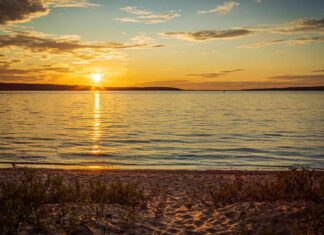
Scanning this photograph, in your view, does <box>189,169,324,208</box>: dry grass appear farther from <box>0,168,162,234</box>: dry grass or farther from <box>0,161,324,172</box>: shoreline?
<box>0,161,324,172</box>: shoreline

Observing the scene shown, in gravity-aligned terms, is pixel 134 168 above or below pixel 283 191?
below

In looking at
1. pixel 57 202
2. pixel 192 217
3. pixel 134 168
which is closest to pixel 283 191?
pixel 192 217

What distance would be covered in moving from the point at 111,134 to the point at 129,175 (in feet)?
62.5

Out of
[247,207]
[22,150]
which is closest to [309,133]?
[22,150]

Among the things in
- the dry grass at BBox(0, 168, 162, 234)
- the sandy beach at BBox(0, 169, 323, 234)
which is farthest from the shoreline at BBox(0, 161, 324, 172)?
the dry grass at BBox(0, 168, 162, 234)

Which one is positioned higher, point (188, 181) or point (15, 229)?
point (15, 229)

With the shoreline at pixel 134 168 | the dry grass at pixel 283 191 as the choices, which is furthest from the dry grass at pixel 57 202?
the shoreline at pixel 134 168

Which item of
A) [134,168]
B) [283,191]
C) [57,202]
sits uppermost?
[283,191]

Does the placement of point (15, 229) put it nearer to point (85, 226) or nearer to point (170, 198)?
point (85, 226)

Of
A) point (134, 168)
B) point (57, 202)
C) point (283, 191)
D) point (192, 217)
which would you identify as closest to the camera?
point (192, 217)

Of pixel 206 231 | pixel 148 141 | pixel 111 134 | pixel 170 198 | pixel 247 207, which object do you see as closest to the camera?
pixel 206 231

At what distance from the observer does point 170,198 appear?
12414 millimetres

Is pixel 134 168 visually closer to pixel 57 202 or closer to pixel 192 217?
pixel 57 202

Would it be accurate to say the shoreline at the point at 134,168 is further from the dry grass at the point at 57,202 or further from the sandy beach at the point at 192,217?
the dry grass at the point at 57,202
